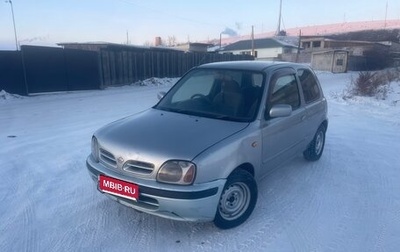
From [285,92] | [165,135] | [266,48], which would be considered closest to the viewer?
[165,135]

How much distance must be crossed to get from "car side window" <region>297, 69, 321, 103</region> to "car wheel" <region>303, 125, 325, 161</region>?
2.13ft

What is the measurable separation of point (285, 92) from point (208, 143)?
1.66m

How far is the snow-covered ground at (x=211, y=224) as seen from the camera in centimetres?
296

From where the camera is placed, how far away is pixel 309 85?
4766 mm

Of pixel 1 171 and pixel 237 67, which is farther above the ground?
pixel 237 67

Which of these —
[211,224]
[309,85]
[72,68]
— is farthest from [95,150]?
[72,68]

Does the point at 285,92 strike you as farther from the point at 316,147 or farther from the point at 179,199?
the point at 179,199

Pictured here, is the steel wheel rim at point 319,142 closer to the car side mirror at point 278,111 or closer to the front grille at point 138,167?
the car side mirror at point 278,111

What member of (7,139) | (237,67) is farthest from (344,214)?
(7,139)

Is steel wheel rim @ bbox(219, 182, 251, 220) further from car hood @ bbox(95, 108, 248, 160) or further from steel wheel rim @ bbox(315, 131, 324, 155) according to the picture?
steel wheel rim @ bbox(315, 131, 324, 155)

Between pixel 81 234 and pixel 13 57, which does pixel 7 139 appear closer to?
pixel 81 234

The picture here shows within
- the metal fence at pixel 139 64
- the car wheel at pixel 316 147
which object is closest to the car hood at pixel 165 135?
the car wheel at pixel 316 147

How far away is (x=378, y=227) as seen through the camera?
3246 mm

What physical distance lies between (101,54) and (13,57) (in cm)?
435
